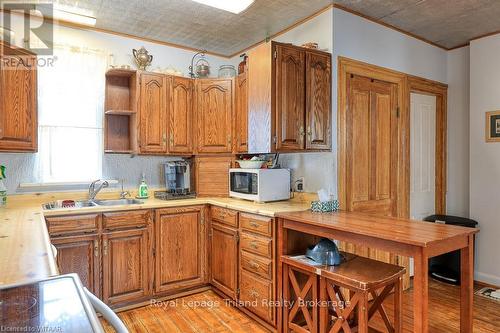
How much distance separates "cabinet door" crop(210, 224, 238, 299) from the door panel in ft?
6.85

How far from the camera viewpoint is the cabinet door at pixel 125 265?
274cm

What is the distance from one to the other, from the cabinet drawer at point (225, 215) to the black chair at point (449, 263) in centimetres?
233

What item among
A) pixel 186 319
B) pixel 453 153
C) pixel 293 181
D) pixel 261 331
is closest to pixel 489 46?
pixel 453 153

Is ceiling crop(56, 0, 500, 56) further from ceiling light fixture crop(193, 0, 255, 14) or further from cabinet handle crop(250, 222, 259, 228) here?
cabinet handle crop(250, 222, 259, 228)

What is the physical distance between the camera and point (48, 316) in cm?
76

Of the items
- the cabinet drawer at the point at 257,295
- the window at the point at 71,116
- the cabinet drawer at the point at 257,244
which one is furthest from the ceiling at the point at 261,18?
the cabinet drawer at the point at 257,295

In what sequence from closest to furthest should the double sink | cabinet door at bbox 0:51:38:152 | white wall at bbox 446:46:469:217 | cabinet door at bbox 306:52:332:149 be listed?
cabinet door at bbox 0:51:38:152, cabinet door at bbox 306:52:332:149, the double sink, white wall at bbox 446:46:469:217

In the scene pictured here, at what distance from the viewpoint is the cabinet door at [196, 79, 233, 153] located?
3.42 meters

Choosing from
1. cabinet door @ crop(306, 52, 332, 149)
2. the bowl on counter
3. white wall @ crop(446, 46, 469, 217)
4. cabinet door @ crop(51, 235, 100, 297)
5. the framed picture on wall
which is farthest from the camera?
white wall @ crop(446, 46, 469, 217)

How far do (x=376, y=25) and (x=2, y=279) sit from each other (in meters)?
3.37

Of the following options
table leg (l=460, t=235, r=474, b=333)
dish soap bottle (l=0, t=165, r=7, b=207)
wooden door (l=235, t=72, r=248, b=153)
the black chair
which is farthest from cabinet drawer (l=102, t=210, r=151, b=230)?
the black chair

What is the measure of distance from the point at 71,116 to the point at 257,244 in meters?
2.25

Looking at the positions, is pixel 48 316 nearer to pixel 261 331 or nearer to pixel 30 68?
pixel 261 331

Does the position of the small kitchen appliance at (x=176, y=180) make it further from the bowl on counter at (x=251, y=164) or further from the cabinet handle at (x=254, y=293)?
the cabinet handle at (x=254, y=293)
